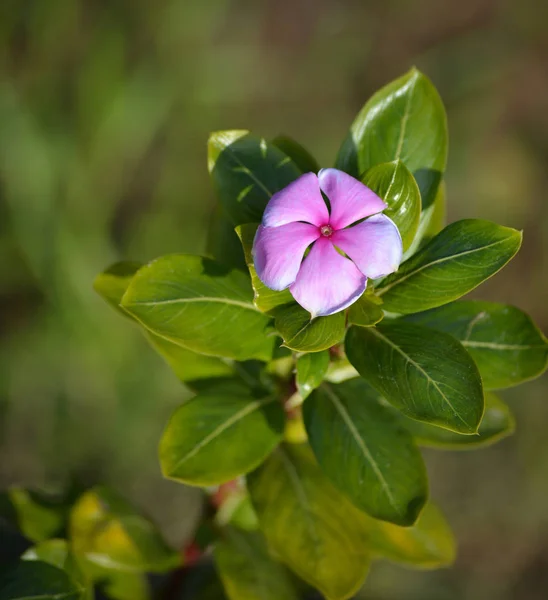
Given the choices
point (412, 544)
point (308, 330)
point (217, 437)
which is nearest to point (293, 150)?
point (308, 330)

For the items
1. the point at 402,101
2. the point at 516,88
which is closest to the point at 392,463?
the point at 402,101

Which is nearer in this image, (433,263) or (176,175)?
(433,263)

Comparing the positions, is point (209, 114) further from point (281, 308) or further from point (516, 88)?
point (281, 308)

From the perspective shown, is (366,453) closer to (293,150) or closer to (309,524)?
(309,524)

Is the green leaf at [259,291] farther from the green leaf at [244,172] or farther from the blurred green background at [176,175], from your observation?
the blurred green background at [176,175]

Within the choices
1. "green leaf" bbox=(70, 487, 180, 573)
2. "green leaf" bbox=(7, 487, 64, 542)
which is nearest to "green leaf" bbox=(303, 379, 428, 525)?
"green leaf" bbox=(70, 487, 180, 573)

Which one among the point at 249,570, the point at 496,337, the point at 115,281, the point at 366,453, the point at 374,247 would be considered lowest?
the point at 249,570

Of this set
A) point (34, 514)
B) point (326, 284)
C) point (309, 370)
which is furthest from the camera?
point (34, 514)
